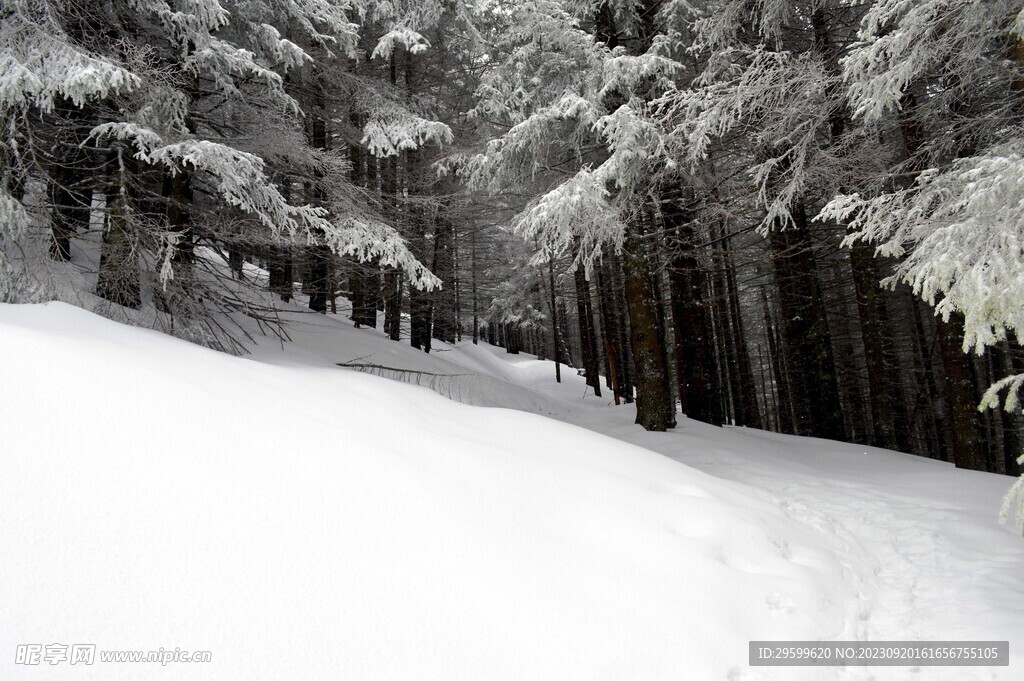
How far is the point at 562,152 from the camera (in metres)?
9.31

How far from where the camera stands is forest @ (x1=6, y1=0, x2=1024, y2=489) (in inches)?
177

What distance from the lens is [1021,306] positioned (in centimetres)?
274

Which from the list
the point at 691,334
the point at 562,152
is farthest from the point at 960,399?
the point at 562,152

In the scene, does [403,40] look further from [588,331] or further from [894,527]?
[588,331]

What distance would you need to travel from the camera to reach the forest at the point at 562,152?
4.50 metres

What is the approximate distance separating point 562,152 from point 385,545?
Result: 8.15 m

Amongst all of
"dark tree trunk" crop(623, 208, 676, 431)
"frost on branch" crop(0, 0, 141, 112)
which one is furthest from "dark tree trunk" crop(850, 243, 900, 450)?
"frost on branch" crop(0, 0, 141, 112)

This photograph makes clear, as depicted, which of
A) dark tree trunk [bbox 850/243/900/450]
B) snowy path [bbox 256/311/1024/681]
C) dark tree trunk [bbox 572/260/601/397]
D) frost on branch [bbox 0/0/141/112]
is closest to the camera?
snowy path [bbox 256/311/1024/681]

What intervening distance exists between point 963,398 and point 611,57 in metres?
7.04

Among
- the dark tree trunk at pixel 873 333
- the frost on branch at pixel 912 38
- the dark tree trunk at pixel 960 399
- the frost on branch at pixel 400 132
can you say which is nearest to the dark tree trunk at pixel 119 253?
the frost on branch at pixel 400 132

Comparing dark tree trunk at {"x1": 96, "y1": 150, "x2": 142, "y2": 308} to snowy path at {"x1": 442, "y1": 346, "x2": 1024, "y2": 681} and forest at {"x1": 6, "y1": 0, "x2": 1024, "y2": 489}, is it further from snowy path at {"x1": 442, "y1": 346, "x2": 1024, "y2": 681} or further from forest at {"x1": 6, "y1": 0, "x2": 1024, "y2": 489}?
snowy path at {"x1": 442, "y1": 346, "x2": 1024, "y2": 681}

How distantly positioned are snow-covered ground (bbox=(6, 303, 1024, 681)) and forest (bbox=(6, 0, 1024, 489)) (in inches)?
65.9

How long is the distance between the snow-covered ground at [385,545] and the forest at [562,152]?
167cm

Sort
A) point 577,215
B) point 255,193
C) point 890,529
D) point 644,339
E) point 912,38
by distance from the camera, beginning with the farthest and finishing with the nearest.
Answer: point 644,339, point 577,215, point 255,193, point 890,529, point 912,38
